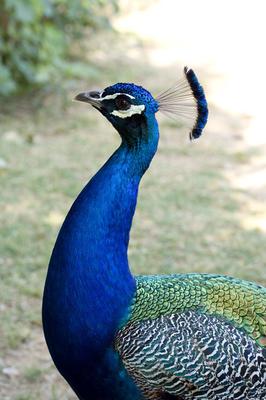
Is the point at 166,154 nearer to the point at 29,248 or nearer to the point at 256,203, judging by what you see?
the point at 256,203

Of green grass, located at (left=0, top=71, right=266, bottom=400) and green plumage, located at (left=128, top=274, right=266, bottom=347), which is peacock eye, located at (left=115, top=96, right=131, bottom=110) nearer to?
green plumage, located at (left=128, top=274, right=266, bottom=347)

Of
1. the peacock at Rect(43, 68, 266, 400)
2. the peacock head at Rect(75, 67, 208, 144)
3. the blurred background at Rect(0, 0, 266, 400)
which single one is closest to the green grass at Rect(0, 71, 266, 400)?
the blurred background at Rect(0, 0, 266, 400)

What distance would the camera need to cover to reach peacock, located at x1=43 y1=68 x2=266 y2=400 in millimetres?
1793

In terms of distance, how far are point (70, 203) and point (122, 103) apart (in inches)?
77.9

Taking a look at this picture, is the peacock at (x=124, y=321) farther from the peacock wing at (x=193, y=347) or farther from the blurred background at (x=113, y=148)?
the blurred background at (x=113, y=148)

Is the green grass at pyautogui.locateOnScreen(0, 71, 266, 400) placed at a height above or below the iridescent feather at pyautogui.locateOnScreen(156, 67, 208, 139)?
above

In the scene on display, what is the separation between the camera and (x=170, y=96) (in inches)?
75.5

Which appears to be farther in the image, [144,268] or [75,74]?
[75,74]

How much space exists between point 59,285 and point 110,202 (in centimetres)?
23

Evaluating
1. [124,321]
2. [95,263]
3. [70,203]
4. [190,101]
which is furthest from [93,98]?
[70,203]

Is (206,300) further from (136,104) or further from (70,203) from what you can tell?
(70,203)

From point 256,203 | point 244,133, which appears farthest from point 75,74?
point 256,203

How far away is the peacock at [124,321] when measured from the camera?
5.88 ft

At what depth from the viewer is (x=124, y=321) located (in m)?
1.84
